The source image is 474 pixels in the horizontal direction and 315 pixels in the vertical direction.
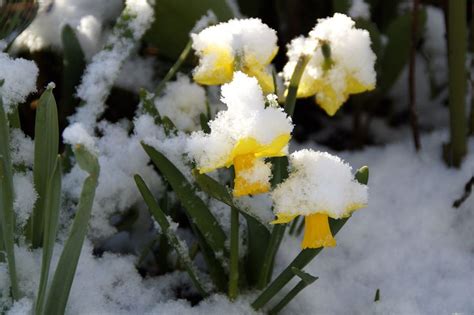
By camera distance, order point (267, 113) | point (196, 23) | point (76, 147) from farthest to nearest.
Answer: point (196, 23) → point (267, 113) → point (76, 147)

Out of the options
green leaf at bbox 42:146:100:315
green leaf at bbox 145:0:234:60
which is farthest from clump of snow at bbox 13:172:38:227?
green leaf at bbox 145:0:234:60

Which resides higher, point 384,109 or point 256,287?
point 384,109

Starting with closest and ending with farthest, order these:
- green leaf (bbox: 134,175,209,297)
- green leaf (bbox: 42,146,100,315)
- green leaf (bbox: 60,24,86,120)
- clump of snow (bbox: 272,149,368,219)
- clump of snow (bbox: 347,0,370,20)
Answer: green leaf (bbox: 42,146,100,315) → clump of snow (bbox: 272,149,368,219) → green leaf (bbox: 134,175,209,297) → green leaf (bbox: 60,24,86,120) → clump of snow (bbox: 347,0,370,20)

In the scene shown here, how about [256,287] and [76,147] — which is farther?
[256,287]

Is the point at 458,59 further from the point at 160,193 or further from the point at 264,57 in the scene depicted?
the point at 160,193

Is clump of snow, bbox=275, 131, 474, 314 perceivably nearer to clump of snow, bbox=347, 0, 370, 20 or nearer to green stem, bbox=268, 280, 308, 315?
green stem, bbox=268, 280, 308, 315

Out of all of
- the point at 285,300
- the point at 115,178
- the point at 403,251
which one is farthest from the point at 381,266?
the point at 115,178

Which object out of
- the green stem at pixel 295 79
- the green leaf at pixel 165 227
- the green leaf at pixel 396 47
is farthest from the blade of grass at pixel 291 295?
the green leaf at pixel 396 47

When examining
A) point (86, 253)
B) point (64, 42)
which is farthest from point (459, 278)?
point (64, 42)
